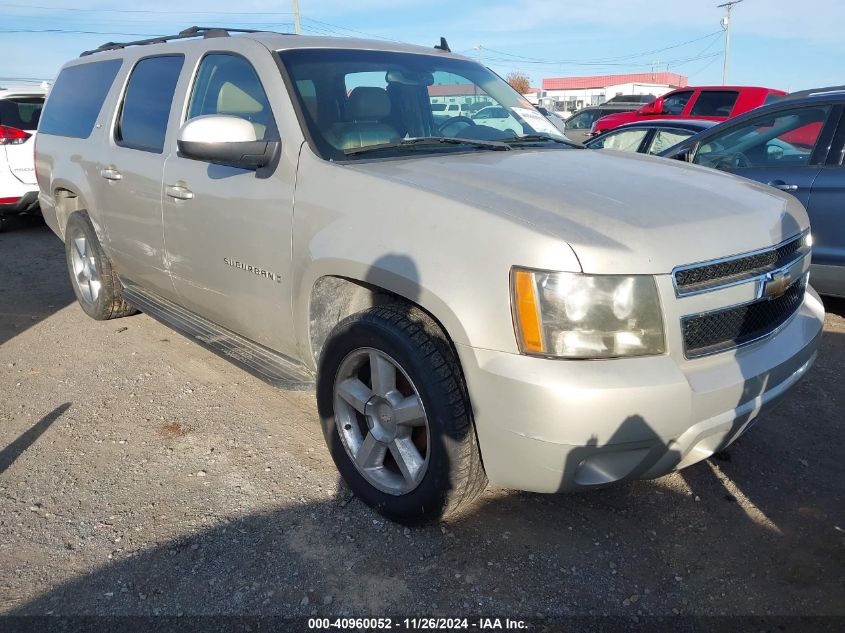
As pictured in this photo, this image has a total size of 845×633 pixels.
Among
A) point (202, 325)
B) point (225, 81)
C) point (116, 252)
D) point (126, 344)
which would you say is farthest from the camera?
point (126, 344)

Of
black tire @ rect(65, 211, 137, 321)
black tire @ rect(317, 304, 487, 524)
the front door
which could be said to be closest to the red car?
black tire @ rect(65, 211, 137, 321)

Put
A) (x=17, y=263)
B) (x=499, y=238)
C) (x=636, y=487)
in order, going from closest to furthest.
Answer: (x=499, y=238)
(x=636, y=487)
(x=17, y=263)

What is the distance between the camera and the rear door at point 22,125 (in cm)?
834

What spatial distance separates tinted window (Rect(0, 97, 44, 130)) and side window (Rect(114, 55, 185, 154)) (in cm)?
525

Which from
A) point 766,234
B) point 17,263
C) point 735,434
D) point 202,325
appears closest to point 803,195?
point 766,234

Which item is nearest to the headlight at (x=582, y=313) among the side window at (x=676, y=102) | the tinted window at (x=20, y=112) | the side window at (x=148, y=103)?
the side window at (x=148, y=103)

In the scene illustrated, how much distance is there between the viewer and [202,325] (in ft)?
12.7

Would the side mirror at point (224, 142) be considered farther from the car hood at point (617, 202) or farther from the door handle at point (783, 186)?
the door handle at point (783, 186)

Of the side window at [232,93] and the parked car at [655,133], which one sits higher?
the side window at [232,93]

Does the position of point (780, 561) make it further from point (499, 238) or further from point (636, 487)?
point (499, 238)

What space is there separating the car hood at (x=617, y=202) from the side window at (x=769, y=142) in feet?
7.74

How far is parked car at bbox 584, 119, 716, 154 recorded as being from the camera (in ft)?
24.3

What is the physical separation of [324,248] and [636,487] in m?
1.66

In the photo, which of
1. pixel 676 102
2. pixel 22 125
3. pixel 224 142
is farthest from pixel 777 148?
pixel 676 102
